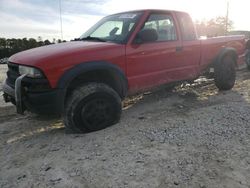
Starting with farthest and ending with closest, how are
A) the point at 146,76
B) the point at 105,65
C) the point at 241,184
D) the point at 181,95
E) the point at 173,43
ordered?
the point at 181,95 → the point at 173,43 → the point at 146,76 → the point at 105,65 → the point at 241,184

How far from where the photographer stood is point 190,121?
494cm

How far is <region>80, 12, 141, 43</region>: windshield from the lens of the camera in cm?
534

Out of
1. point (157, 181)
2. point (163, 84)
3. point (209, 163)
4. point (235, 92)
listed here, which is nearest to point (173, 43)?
point (163, 84)

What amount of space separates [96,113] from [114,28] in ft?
5.65

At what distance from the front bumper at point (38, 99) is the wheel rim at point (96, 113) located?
0.38m

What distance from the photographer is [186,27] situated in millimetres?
6246

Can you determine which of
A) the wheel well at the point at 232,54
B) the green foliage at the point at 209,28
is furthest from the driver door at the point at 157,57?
the wheel well at the point at 232,54

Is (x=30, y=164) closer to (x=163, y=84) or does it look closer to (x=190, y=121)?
(x=190, y=121)

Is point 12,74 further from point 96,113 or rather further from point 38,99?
point 96,113

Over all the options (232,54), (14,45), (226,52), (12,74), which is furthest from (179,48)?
(14,45)

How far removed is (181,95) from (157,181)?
12.7 ft

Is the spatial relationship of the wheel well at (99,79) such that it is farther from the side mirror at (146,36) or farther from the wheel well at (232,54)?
the wheel well at (232,54)

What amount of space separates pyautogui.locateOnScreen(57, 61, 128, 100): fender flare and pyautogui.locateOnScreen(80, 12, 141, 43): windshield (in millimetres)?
548

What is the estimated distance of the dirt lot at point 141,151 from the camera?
3.38m
